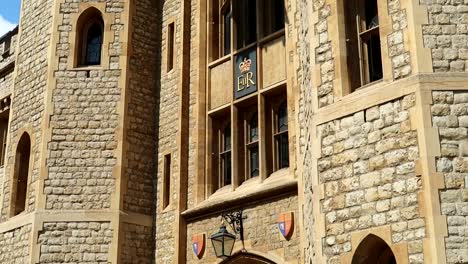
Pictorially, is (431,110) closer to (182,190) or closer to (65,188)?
(182,190)

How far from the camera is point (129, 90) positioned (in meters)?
13.0

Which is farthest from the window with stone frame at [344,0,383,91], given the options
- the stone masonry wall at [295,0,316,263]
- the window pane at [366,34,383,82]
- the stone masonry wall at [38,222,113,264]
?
the stone masonry wall at [38,222,113,264]

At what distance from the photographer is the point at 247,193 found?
1080cm

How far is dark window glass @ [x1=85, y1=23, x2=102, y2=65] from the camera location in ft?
44.3

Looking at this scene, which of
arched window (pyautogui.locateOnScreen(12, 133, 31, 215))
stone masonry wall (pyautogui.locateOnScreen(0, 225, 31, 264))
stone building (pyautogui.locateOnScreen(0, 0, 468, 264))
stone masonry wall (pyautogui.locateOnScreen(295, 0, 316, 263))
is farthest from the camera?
arched window (pyautogui.locateOnScreen(12, 133, 31, 215))

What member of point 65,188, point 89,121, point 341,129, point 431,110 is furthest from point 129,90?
point 431,110

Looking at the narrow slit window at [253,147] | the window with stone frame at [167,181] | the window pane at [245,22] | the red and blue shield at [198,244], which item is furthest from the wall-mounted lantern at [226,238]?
the window pane at [245,22]

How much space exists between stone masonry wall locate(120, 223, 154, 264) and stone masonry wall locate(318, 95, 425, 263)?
5.06 meters

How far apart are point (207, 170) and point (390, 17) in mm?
5091

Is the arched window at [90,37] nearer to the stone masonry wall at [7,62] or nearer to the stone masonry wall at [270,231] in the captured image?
the stone masonry wall at [7,62]

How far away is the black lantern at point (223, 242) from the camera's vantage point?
10.6 metres

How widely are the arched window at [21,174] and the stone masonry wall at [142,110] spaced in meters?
2.22

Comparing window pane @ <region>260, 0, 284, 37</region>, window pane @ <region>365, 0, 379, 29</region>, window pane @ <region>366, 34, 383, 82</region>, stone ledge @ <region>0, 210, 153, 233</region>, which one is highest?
window pane @ <region>260, 0, 284, 37</region>

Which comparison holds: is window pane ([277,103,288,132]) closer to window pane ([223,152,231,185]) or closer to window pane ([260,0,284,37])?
window pane ([223,152,231,185])
